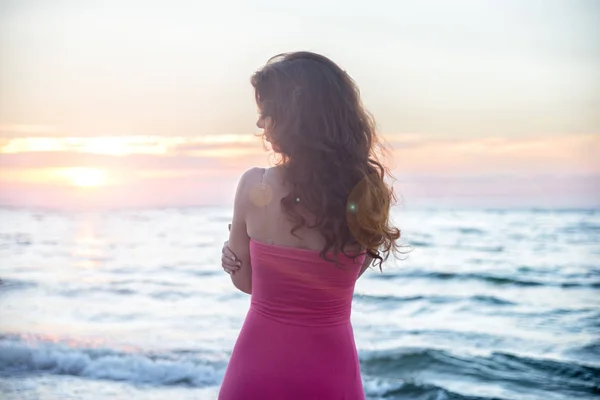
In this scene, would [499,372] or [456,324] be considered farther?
[456,324]

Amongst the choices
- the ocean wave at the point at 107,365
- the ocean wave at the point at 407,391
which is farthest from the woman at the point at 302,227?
the ocean wave at the point at 107,365

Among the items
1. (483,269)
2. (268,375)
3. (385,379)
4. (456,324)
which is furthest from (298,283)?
(483,269)

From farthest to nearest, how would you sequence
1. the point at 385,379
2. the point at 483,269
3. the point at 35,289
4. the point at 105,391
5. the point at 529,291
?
the point at 483,269 → the point at 529,291 → the point at 35,289 → the point at 385,379 → the point at 105,391

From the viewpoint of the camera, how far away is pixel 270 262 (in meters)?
1.94

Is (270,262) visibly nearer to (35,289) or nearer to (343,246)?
(343,246)

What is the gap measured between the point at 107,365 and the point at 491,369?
4270mm

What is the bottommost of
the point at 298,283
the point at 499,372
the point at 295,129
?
the point at 499,372

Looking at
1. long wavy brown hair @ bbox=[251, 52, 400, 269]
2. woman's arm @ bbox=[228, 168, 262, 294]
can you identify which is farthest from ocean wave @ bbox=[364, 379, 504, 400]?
long wavy brown hair @ bbox=[251, 52, 400, 269]

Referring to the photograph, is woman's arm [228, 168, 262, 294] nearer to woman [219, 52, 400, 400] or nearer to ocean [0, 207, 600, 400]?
woman [219, 52, 400, 400]

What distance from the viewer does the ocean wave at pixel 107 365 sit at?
6.80 m

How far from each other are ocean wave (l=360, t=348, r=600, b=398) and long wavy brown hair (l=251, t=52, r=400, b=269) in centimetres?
560

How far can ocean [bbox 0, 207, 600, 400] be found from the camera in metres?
6.84

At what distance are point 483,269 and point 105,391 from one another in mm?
10427

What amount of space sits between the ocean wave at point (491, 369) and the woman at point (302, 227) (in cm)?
549
